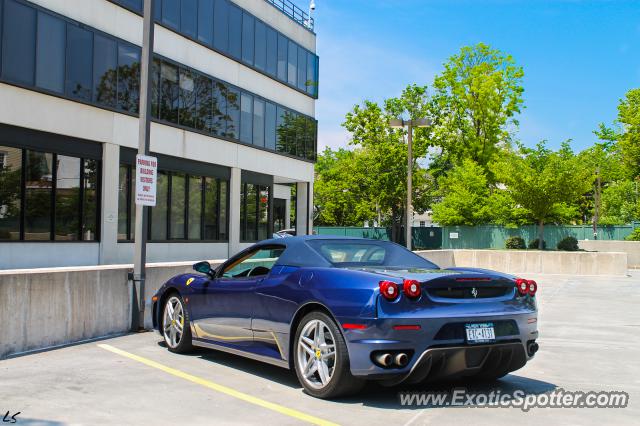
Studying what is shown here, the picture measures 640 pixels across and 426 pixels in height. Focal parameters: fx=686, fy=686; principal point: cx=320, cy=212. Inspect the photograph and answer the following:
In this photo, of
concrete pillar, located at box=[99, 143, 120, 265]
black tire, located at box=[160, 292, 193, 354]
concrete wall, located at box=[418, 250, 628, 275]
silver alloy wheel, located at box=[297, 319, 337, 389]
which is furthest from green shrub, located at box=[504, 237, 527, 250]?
silver alloy wheel, located at box=[297, 319, 337, 389]

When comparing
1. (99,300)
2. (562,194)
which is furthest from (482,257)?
(99,300)

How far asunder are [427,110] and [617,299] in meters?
36.6

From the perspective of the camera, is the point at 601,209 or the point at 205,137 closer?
the point at 205,137

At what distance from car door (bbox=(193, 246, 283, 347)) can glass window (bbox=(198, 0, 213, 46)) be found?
20.6 meters

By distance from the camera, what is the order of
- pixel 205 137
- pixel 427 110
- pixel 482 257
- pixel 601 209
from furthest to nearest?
pixel 601 209, pixel 427 110, pixel 482 257, pixel 205 137

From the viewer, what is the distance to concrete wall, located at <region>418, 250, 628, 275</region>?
30.0 meters

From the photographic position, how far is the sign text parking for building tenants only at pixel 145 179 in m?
10.1

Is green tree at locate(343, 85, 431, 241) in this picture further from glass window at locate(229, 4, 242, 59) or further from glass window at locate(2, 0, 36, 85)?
glass window at locate(2, 0, 36, 85)

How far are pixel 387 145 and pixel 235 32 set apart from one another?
23.1 metres

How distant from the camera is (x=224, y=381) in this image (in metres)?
6.65

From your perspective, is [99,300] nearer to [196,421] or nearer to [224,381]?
[224,381]

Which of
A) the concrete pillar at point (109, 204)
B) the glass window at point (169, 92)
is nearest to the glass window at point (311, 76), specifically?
the glass window at point (169, 92)

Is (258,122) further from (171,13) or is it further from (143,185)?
(143,185)

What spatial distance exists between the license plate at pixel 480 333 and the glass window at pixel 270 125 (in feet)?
85.7
